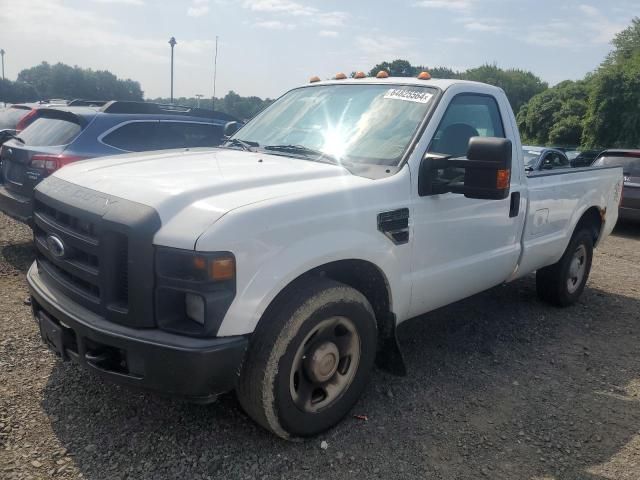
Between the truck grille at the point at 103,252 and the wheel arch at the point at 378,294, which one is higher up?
the truck grille at the point at 103,252

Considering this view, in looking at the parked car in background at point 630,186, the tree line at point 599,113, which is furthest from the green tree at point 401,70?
the tree line at point 599,113

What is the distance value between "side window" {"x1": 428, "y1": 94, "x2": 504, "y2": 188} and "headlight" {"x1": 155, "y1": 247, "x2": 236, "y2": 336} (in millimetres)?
1551

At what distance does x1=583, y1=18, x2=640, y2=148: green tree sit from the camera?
104ft

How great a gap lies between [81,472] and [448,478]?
1.77 meters

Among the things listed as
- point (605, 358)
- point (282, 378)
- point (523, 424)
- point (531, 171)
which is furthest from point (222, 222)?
point (605, 358)

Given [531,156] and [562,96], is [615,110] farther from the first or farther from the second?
[531,156]

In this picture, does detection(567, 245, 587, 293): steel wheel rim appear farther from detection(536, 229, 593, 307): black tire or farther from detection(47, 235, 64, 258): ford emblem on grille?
detection(47, 235, 64, 258): ford emblem on grille

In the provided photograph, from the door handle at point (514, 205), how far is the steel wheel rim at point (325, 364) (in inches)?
69.4

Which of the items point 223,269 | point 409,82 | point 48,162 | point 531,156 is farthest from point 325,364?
point 531,156

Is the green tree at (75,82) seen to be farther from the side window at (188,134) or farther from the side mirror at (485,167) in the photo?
the side mirror at (485,167)

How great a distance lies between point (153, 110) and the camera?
6891 mm

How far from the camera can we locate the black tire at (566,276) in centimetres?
537

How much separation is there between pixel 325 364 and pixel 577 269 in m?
3.75

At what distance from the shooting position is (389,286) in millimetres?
3242
